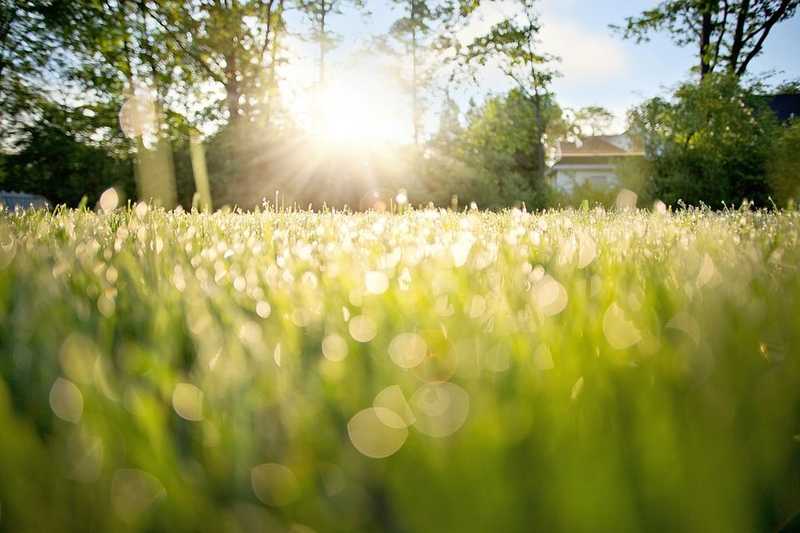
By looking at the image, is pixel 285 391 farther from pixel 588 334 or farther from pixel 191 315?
pixel 191 315

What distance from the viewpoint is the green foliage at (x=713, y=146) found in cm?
1936

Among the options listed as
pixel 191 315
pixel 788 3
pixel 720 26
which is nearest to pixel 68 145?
pixel 191 315

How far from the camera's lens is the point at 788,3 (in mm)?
23906

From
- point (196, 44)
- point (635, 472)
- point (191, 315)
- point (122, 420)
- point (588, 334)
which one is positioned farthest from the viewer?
point (196, 44)

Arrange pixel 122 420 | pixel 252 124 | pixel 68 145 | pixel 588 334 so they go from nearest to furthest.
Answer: pixel 122 420, pixel 588 334, pixel 68 145, pixel 252 124

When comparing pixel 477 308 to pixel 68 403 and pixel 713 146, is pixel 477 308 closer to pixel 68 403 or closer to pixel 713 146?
pixel 68 403

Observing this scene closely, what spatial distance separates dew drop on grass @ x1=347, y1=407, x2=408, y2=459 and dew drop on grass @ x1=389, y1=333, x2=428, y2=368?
22 centimetres

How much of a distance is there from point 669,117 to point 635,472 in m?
23.8

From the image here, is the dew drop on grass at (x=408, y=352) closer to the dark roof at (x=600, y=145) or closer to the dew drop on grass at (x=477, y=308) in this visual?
the dew drop on grass at (x=477, y=308)

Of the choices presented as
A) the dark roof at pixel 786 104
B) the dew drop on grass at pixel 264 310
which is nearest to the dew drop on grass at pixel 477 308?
the dew drop on grass at pixel 264 310

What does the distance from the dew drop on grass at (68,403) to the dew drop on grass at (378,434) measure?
0.27m

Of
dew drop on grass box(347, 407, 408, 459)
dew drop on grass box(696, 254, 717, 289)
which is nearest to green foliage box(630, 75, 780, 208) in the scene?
dew drop on grass box(696, 254, 717, 289)

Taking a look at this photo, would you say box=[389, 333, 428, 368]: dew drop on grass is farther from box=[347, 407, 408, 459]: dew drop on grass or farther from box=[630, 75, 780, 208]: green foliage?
box=[630, 75, 780, 208]: green foliage

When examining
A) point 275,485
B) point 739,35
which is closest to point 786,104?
point 739,35
